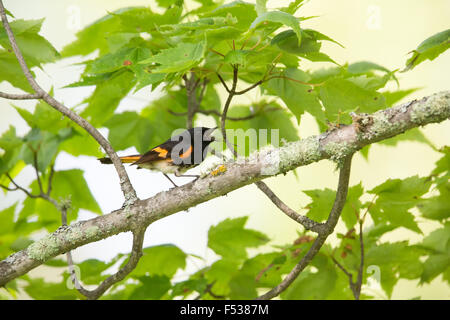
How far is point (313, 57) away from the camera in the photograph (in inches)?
53.6

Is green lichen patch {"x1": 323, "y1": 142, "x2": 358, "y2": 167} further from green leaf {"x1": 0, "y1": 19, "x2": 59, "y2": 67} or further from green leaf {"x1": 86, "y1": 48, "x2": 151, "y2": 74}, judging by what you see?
green leaf {"x1": 0, "y1": 19, "x2": 59, "y2": 67}

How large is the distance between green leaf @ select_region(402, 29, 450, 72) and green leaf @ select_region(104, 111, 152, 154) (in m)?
1.13

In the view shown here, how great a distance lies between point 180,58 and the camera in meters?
1.21

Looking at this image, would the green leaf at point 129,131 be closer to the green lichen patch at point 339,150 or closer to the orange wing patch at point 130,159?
the orange wing patch at point 130,159

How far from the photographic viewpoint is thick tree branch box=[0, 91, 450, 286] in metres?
1.17

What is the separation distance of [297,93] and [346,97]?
15cm

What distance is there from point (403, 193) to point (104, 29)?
4.50ft

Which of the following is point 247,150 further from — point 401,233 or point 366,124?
point 401,233

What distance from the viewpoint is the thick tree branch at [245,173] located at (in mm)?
1174

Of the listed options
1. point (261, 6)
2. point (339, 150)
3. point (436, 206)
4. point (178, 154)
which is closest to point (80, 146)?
point (178, 154)

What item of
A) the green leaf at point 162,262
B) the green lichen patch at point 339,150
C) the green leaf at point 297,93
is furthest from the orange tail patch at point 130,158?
the green lichen patch at point 339,150

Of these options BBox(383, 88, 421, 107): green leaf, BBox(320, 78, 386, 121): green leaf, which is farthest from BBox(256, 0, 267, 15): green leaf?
BBox(383, 88, 421, 107): green leaf

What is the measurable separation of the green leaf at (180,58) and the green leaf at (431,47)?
1.89 feet

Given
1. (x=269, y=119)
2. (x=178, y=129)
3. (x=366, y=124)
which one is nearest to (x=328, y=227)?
(x=366, y=124)
